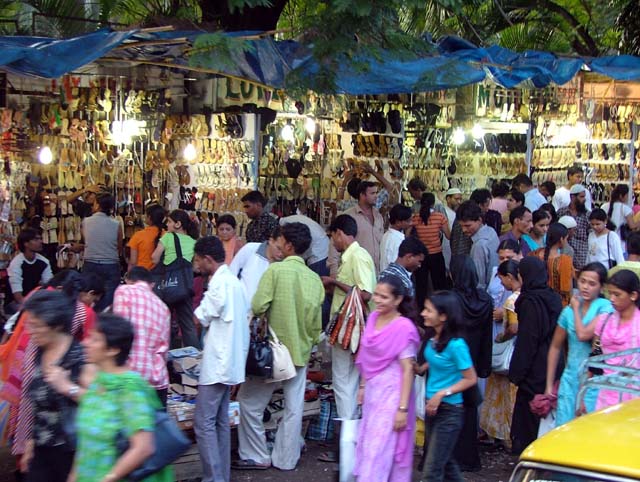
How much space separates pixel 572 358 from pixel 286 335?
226 centimetres

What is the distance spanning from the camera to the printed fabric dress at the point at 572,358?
270 inches

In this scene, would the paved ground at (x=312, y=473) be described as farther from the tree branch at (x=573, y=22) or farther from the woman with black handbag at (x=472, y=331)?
the tree branch at (x=573, y=22)

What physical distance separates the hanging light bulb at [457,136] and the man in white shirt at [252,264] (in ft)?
25.7

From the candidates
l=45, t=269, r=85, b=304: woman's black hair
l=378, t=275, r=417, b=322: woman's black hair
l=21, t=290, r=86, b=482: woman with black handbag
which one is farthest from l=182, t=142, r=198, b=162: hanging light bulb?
l=21, t=290, r=86, b=482: woman with black handbag

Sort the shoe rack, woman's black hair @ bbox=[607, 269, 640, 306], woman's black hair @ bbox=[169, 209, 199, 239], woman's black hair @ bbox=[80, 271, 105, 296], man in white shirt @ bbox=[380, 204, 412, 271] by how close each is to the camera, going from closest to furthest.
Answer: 1. woman's black hair @ bbox=[607, 269, 640, 306]
2. woman's black hair @ bbox=[80, 271, 105, 296]
3. woman's black hair @ bbox=[169, 209, 199, 239]
4. man in white shirt @ bbox=[380, 204, 412, 271]
5. the shoe rack

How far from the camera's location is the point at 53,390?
5.08m

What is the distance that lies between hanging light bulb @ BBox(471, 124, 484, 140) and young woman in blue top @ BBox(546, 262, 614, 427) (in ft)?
31.6

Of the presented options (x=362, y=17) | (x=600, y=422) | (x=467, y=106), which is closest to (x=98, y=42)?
(x=362, y=17)

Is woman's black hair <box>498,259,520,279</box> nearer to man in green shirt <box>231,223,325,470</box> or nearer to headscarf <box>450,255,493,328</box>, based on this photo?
headscarf <box>450,255,493,328</box>

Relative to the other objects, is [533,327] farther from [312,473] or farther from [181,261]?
[181,261]

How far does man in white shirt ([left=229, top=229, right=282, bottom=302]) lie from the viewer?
28.9 ft

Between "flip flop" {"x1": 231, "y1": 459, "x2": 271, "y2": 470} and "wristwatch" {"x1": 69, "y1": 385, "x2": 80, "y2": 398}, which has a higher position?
"wristwatch" {"x1": 69, "y1": 385, "x2": 80, "y2": 398}

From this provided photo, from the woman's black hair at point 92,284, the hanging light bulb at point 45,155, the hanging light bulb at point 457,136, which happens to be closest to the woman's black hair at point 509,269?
the woman's black hair at point 92,284

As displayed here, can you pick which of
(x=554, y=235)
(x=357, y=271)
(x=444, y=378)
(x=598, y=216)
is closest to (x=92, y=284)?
(x=357, y=271)
